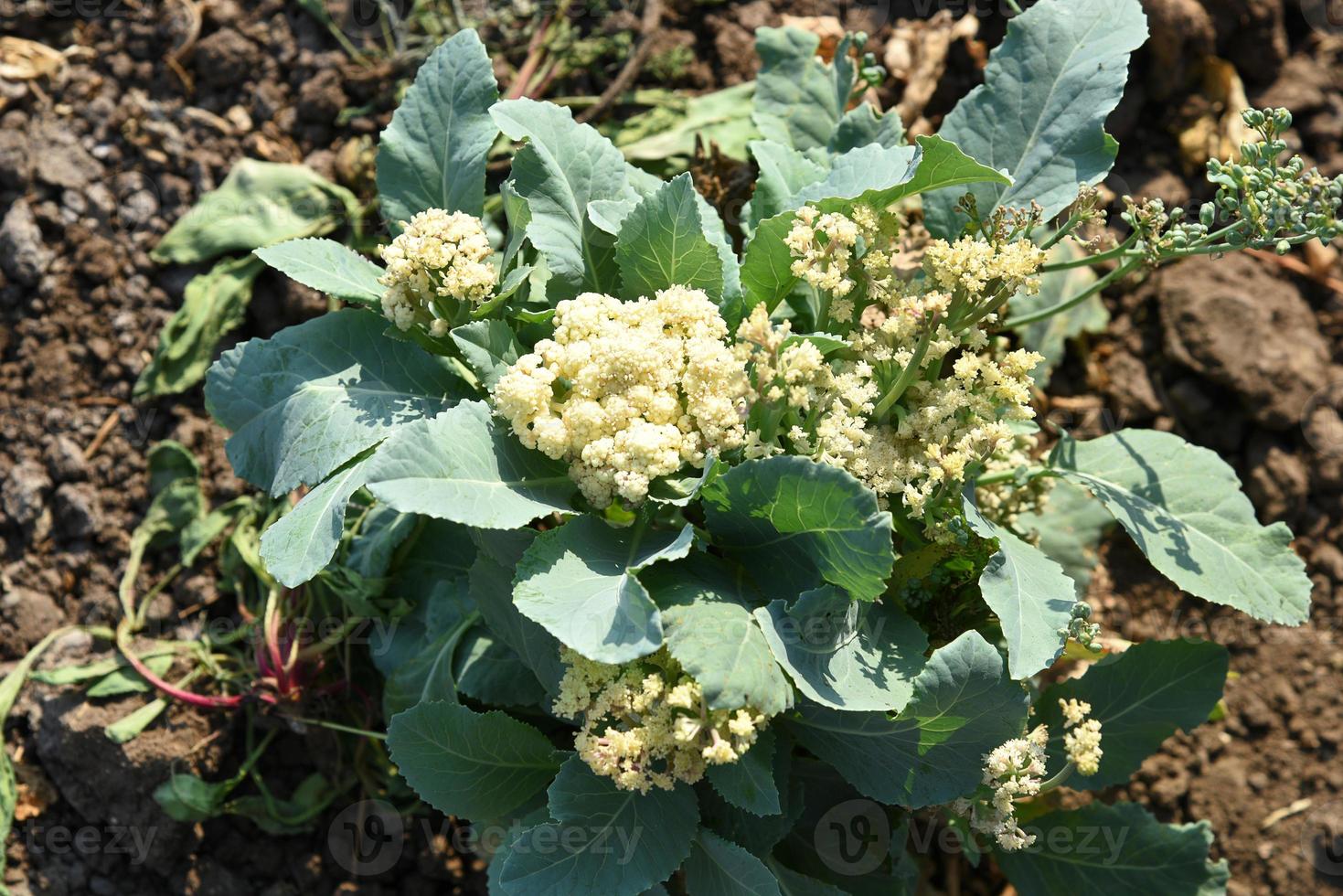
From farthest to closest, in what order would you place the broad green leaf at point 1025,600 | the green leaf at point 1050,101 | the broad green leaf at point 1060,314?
1. the broad green leaf at point 1060,314
2. the green leaf at point 1050,101
3. the broad green leaf at point 1025,600

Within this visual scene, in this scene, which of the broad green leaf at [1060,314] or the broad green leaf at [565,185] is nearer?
the broad green leaf at [565,185]

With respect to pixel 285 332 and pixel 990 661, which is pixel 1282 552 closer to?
pixel 990 661

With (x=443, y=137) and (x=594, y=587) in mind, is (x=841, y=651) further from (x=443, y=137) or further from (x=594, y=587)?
(x=443, y=137)

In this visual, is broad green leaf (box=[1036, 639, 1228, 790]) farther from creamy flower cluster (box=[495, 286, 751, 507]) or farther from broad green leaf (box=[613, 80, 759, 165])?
broad green leaf (box=[613, 80, 759, 165])

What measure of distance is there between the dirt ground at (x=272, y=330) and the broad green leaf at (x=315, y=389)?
2.55 feet

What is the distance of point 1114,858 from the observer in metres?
2.65

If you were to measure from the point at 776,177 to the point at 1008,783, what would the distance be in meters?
1.47

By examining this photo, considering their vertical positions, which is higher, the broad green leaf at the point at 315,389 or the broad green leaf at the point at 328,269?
the broad green leaf at the point at 328,269

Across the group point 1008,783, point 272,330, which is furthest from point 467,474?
point 272,330

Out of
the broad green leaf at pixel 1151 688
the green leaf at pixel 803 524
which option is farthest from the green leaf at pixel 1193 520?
the green leaf at pixel 803 524

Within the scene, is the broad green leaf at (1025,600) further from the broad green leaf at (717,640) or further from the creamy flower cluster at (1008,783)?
the broad green leaf at (717,640)

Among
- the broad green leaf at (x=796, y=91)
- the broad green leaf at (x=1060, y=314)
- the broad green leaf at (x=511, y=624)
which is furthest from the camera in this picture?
the broad green leaf at (x=1060, y=314)

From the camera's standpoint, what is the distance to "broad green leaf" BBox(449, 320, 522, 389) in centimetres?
228

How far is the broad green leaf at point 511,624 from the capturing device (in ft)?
7.88
